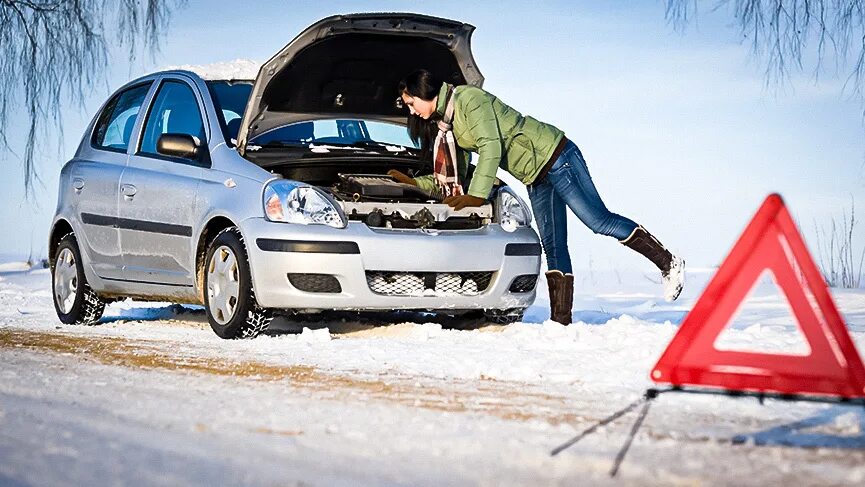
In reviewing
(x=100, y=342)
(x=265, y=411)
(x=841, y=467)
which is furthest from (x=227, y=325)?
(x=841, y=467)

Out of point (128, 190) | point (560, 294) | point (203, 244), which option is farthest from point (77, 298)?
point (560, 294)

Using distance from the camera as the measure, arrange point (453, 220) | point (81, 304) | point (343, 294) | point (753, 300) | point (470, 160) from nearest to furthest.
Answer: point (343, 294), point (453, 220), point (470, 160), point (81, 304), point (753, 300)

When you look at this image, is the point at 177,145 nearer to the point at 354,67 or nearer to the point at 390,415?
the point at 354,67

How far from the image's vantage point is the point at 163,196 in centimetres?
864

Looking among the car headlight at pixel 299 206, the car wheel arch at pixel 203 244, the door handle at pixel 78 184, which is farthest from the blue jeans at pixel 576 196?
the door handle at pixel 78 184

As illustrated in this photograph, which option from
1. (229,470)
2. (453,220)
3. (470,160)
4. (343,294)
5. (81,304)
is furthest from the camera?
(81,304)

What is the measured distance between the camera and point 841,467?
361 cm

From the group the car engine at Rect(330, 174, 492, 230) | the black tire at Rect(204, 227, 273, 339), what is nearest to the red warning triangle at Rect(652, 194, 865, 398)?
the car engine at Rect(330, 174, 492, 230)

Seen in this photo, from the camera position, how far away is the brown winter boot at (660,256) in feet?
28.9

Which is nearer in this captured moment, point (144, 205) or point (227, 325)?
point (227, 325)

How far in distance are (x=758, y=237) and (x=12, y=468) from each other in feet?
8.56

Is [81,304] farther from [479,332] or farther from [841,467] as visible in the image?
[841,467]

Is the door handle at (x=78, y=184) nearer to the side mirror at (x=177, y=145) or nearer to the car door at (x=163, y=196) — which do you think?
the car door at (x=163, y=196)

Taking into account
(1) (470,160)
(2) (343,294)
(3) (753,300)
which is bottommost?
(3) (753,300)
